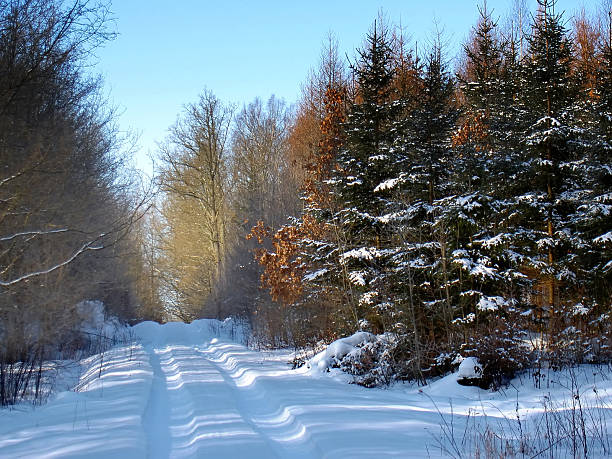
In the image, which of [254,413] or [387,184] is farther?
[387,184]

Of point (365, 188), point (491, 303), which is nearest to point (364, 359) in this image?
point (491, 303)

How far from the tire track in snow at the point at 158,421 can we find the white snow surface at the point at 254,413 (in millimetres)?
16

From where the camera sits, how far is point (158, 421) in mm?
7129

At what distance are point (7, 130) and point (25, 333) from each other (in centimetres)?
500

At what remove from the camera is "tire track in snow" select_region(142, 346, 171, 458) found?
5.86m

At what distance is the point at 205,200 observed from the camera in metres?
37.0

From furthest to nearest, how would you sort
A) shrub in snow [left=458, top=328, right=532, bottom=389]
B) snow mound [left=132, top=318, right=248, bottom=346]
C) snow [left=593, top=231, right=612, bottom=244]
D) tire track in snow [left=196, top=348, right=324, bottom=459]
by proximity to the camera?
snow mound [left=132, top=318, right=248, bottom=346] < snow [left=593, top=231, right=612, bottom=244] < shrub in snow [left=458, top=328, right=532, bottom=389] < tire track in snow [left=196, top=348, right=324, bottom=459]

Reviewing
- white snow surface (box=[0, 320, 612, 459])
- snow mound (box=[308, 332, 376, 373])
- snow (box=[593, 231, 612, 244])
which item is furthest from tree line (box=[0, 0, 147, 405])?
snow (box=[593, 231, 612, 244])

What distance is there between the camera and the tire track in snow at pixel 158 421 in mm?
5859

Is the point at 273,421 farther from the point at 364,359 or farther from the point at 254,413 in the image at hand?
the point at 364,359

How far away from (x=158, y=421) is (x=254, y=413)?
1.47 m

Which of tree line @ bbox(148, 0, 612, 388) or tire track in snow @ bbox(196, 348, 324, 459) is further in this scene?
tree line @ bbox(148, 0, 612, 388)

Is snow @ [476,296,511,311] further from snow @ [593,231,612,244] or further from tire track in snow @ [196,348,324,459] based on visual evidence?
tire track in snow @ [196,348,324,459]

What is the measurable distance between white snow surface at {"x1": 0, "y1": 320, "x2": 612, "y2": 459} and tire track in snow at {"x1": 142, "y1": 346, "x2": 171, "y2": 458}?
0.05 feet
